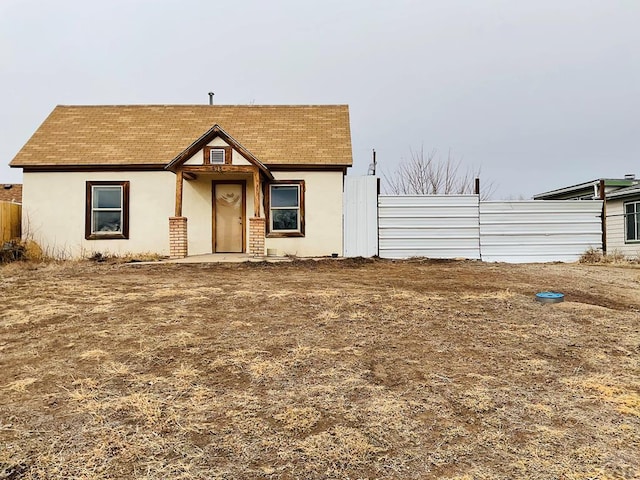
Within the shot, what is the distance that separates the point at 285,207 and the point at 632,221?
1274 centimetres

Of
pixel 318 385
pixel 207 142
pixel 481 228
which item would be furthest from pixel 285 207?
pixel 318 385

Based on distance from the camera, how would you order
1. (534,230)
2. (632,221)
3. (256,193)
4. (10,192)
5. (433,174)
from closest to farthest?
(256,193)
(534,230)
(632,221)
(10,192)
(433,174)

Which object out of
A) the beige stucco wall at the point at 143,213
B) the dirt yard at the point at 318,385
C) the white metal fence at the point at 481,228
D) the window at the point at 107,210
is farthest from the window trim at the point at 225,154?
the dirt yard at the point at 318,385

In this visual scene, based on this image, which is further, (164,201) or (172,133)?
(172,133)

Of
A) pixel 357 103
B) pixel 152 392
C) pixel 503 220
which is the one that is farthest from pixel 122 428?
pixel 357 103

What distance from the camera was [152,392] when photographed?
3094mm

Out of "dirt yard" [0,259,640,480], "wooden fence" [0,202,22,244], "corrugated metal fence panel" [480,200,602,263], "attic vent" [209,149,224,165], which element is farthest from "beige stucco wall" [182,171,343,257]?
"dirt yard" [0,259,640,480]

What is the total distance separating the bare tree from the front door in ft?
41.1

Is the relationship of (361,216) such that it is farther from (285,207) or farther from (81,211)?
(81,211)

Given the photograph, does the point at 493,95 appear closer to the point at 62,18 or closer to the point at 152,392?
the point at 62,18

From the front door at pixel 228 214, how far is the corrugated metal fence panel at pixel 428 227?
4.38 m

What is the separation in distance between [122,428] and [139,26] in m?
19.5

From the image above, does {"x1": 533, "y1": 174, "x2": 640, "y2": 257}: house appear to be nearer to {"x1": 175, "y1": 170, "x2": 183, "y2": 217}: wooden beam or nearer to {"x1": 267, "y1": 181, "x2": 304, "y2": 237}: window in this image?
{"x1": 267, "y1": 181, "x2": 304, "y2": 237}: window

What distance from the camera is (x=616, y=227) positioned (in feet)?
51.3
